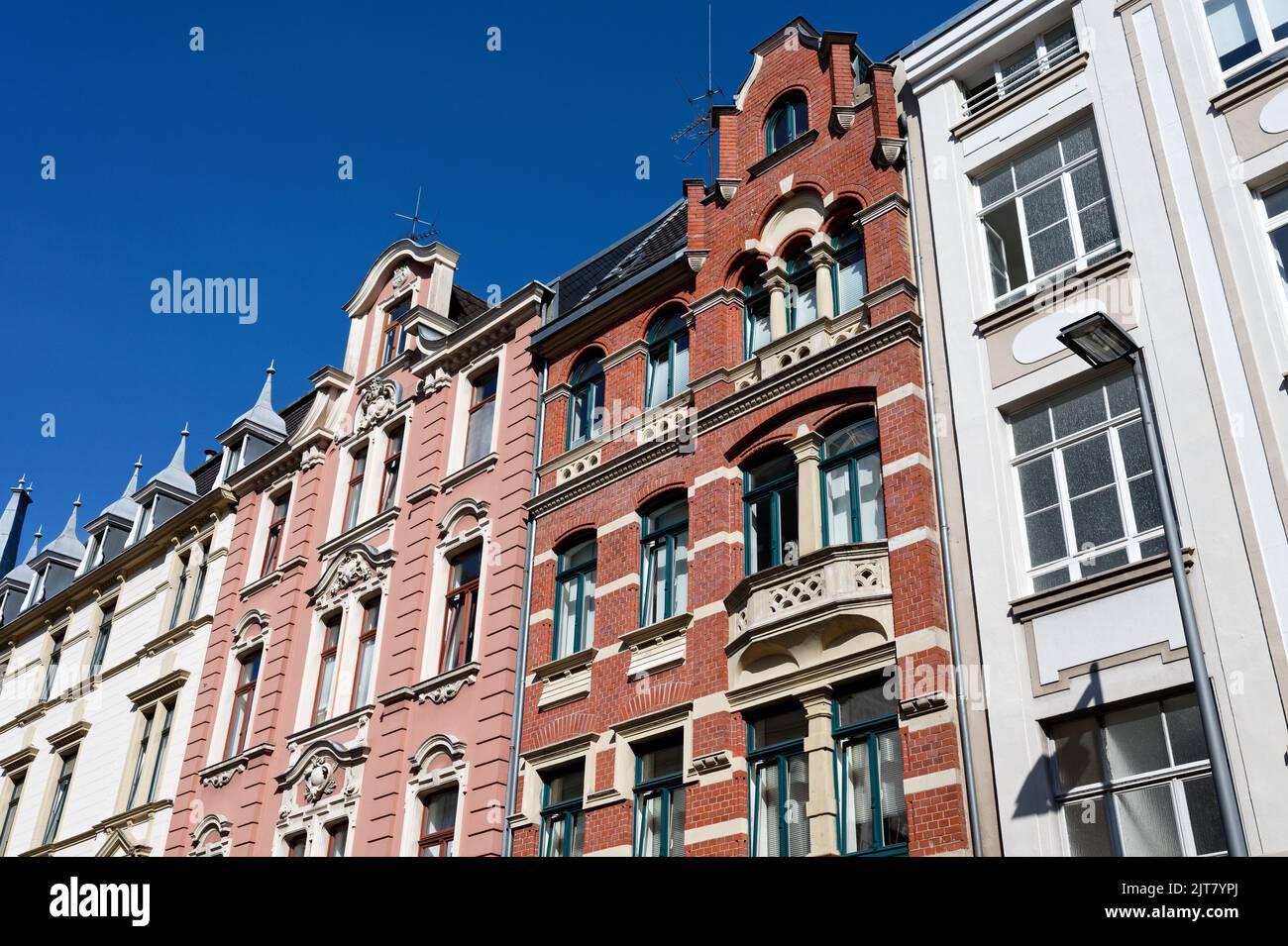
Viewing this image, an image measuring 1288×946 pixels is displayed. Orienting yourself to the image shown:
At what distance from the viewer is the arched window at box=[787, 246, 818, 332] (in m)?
19.7

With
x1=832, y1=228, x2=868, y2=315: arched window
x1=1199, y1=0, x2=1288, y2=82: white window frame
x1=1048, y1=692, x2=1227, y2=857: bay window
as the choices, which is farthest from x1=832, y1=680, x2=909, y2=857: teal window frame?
x1=1199, y1=0, x2=1288, y2=82: white window frame

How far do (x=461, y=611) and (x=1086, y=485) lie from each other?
38.2 feet

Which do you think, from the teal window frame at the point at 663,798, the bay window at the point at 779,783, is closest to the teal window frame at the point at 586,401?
the teal window frame at the point at 663,798

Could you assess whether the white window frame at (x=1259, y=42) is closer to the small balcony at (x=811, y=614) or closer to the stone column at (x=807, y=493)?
the stone column at (x=807, y=493)

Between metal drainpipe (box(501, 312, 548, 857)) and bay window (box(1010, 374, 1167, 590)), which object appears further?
metal drainpipe (box(501, 312, 548, 857))

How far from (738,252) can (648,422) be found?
3.02 metres

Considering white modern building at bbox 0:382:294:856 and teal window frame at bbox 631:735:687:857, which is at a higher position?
white modern building at bbox 0:382:294:856

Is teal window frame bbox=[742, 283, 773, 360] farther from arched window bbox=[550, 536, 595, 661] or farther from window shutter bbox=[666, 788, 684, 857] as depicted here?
window shutter bbox=[666, 788, 684, 857]

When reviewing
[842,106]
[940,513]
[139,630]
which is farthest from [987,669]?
[139,630]

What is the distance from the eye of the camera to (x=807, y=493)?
1770 cm

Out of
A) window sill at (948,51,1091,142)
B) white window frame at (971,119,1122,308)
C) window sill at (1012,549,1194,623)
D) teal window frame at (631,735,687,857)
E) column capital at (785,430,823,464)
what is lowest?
teal window frame at (631,735,687,857)

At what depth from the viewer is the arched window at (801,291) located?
19.7 m

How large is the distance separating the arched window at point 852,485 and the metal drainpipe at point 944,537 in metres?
0.86
